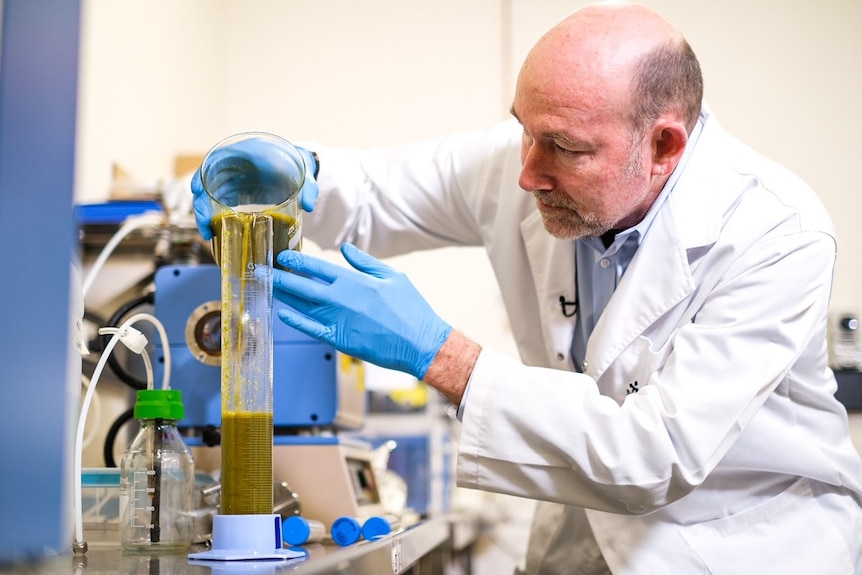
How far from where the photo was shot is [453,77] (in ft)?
11.1

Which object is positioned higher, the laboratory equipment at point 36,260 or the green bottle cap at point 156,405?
the laboratory equipment at point 36,260

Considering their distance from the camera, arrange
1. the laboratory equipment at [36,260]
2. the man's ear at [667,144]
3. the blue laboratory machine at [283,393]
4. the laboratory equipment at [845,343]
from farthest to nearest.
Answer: the laboratory equipment at [845,343] → the man's ear at [667,144] → the blue laboratory machine at [283,393] → the laboratory equipment at [36,260]

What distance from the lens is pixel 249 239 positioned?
1011 millimetres

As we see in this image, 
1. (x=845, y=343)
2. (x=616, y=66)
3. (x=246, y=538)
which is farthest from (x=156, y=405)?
(x=845, y=343)

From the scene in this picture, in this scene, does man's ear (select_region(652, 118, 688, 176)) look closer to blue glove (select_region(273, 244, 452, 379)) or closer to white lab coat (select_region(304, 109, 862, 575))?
white lab coat (select_region(304, 109, 862, 575))

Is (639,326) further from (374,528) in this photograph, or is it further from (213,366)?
(213,366)

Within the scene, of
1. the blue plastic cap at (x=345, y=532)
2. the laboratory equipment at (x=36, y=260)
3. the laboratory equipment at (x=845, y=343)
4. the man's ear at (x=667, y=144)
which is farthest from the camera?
the laboratory equipment at (x=845, y=343)

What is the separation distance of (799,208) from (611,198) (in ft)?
1.00

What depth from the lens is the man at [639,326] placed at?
Answer: 118 cm

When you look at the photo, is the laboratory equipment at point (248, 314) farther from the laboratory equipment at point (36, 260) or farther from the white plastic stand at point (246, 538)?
the laboratory equipment at point (36, 260)

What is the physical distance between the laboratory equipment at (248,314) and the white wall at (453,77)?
1806 mm

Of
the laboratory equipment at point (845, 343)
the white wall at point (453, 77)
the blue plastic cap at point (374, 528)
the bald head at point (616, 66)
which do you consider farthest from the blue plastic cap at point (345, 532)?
the laboratory equipment at point (845, 343)

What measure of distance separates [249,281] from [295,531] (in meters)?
0.34

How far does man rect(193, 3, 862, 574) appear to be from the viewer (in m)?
→ 1.18
